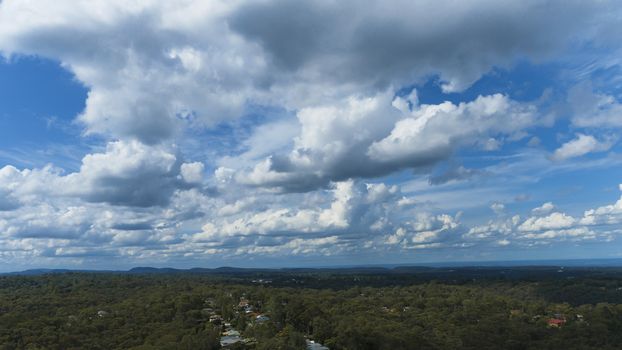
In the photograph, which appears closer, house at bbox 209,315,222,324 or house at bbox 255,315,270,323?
house at bbox 209,315,222,324

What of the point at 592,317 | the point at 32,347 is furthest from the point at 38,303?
the point at 592,317

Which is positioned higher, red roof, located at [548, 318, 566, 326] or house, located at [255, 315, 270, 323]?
house, located at [255, 315, 270, 323]

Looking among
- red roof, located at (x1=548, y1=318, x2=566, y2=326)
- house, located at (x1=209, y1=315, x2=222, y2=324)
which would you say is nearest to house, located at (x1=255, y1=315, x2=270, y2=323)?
house, located at (x1=209, y1=315, x2=222, y2=324)

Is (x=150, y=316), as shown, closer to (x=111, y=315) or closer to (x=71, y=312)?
(x=111, y=315)

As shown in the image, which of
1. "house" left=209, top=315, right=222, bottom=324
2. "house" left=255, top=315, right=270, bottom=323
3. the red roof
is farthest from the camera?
the red roof

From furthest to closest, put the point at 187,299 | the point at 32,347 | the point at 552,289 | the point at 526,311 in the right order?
the point at 552,289 → the point at 526,311 → the point at 187,299 → the point at 32,347

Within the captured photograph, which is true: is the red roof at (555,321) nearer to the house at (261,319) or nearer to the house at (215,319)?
the house at (261,319)

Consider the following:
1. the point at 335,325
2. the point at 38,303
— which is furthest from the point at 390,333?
the point at 38,303

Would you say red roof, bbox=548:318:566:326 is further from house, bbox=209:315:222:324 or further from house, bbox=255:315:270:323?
house, bbox=209:315:222:324

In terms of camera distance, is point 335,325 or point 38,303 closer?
point 335,325

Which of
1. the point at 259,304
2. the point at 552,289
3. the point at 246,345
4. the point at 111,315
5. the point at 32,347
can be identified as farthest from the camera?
the point at 552,289

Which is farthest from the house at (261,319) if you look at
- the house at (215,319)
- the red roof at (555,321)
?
the red roof at (555,321)
